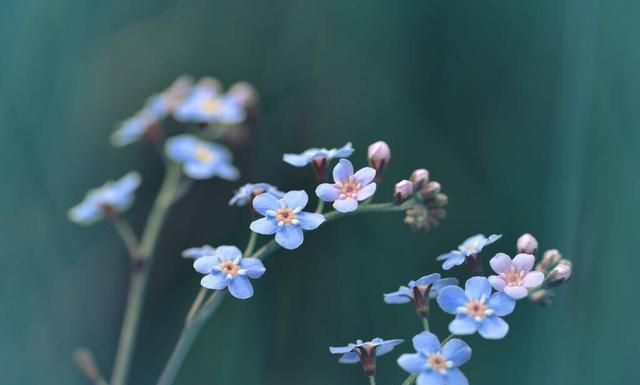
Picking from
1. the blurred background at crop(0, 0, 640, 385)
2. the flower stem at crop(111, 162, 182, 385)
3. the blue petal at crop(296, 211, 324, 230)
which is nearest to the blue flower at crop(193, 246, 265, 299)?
the blue petal at crop(296, 211, 324, 230)

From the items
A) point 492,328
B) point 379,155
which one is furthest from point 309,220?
point 492,328

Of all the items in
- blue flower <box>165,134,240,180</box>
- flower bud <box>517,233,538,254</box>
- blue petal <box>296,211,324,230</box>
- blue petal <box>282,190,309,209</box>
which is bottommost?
flower bud <box>517,233,538,254</box>

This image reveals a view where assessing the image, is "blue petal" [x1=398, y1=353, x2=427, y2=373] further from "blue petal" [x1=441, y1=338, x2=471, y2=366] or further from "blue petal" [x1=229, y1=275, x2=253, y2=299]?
"blue petal" [x1=229, y1=275, x2=253, y2=299]

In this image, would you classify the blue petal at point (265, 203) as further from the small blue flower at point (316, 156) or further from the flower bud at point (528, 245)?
the flower bud at point (528, 245)

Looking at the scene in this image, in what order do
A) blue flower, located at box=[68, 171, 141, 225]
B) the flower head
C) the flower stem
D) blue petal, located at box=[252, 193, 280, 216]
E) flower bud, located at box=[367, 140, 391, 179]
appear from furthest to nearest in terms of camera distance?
blue flower, located at box=[68, 171, 141, 225], the flower stem, flower bud, located at box=[367, 140, 391, 179], blue petal, located at box=[252, 193, 280, 216], the flower head

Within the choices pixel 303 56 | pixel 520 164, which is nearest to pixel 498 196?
pixel 520 164

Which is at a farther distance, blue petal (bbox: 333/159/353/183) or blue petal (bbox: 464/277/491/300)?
blue petal (bbox: 333/159/353/183)

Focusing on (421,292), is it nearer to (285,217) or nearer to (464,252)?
(464,252)

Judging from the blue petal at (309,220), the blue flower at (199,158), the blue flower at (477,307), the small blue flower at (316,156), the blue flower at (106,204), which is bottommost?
the blue flower at (477,307)

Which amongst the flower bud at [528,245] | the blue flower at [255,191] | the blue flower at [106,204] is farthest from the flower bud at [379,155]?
the blue flower at [106,204]
